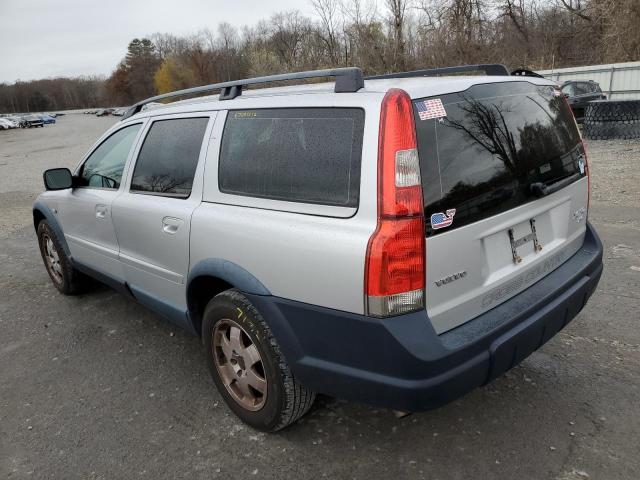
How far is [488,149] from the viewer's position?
2320 millimetres

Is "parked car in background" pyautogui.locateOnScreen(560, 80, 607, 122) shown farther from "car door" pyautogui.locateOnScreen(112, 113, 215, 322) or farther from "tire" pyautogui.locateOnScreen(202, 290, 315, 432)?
"tire" pyautogui.locateOnScreen(202, 290, 315, 432)

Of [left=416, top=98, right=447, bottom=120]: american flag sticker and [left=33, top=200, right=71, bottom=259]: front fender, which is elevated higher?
[left=416, top=98, right=447, bottom=120]: american flag sticker

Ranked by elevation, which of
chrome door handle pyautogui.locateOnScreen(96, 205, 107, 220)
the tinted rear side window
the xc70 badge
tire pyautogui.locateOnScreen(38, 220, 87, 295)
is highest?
the tinted rear side window

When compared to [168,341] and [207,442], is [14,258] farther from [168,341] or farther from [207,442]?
[207,442]

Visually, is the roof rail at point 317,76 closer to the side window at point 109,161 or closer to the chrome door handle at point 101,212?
the side window at point 109,161

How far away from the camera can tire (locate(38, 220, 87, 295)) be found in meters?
4.79

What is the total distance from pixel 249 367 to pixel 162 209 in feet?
3.66

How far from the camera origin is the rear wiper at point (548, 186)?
2.48m

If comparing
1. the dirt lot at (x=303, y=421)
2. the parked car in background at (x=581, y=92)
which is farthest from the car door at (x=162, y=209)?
the parked car in background at (x=581, y=92)

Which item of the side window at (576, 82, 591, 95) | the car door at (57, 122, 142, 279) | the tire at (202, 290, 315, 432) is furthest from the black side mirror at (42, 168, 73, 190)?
the side window at (576, 82, 591, 95)

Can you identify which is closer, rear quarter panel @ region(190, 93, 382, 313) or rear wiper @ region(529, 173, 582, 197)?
rear quarter panel @ region(190, 93, 382, 313)

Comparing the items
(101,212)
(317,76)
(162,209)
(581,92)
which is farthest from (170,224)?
(581,92)

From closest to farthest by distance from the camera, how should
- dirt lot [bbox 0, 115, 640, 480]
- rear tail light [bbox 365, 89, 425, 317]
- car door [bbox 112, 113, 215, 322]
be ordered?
rear tail light [bbox 365, 89, 425, 317]
dirt lot [bbox 0, 115, 640, 480]
car door [bbox 112, 113, 215, 322]

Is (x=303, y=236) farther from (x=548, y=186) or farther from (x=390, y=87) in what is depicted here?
(x=548, y=186)
